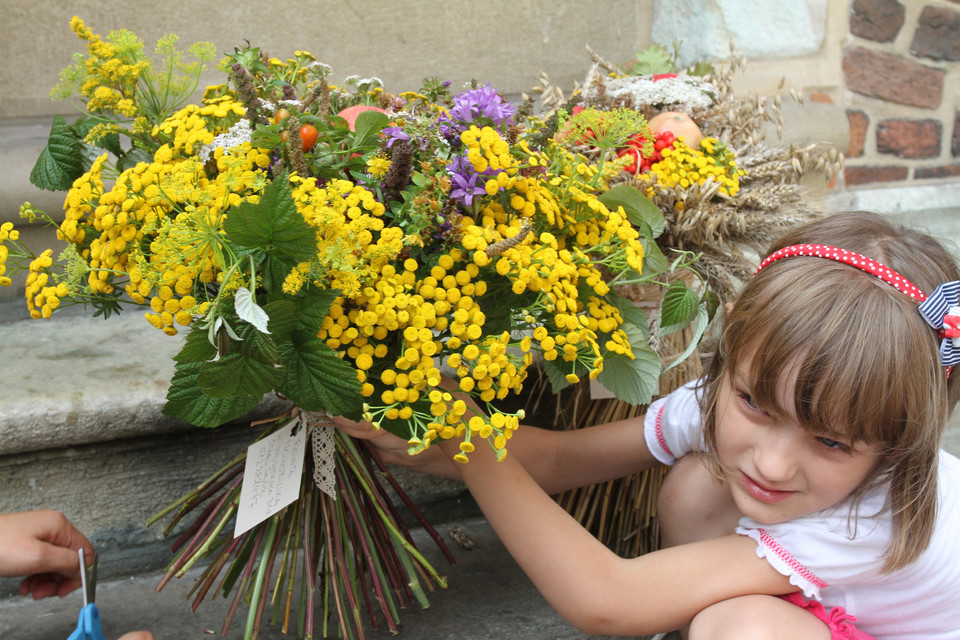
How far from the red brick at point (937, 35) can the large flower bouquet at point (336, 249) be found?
1924 mm

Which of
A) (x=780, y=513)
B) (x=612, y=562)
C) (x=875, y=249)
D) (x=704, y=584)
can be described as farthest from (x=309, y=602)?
(x=875, y=249)

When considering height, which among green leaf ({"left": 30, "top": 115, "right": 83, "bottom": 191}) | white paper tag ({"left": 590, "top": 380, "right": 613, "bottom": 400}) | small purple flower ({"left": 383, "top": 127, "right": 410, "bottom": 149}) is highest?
small purple flower ({"left": 383, "top": 127, "right": 410, "bottom": 149})

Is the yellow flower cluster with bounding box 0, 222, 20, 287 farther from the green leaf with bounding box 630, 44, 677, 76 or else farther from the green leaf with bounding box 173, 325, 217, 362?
the green leaf with bounding box 630, 44, 677, 76

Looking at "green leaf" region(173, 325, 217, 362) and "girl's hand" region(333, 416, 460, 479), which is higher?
"green leaf" region(173, 325, 217, 362)

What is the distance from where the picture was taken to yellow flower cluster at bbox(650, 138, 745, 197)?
1231 mm

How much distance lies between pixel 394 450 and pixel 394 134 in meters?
0.46

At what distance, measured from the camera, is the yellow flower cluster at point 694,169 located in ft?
4.04

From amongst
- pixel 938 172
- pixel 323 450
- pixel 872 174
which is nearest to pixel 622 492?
pixel 323 450

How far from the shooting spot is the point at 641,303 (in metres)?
Answer: 1.28

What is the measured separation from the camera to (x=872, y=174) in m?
2.54

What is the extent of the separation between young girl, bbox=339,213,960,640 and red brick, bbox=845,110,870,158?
1.56m

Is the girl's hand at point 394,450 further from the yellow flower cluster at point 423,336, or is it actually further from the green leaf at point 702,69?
the green leaf at point 702,69

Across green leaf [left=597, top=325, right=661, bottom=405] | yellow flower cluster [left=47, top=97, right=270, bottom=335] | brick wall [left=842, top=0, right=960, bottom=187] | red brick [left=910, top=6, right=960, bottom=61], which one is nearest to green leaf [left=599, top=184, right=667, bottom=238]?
green leaf [left=597, top=325, right=661, bottom=405]

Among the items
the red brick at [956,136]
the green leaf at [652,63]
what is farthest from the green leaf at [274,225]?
the red brick at [956,136]
